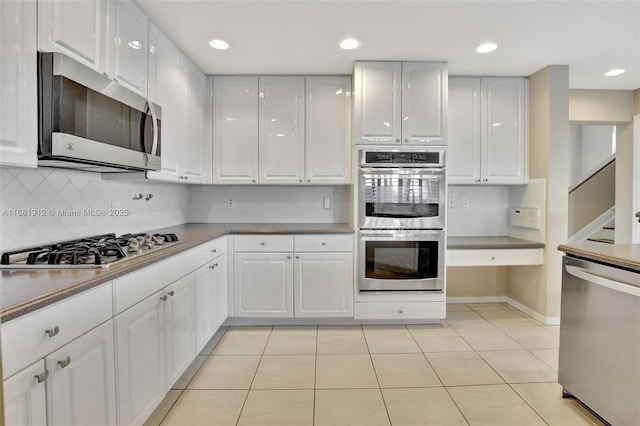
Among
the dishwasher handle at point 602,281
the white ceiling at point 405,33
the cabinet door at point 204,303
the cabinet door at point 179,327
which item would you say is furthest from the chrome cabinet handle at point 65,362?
the dishwasher handle at point 602,281

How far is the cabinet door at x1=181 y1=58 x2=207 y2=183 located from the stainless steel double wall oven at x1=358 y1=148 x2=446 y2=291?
1484 mm

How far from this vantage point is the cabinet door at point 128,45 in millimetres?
1995

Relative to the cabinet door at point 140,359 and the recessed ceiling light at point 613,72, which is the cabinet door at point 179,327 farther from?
the recessed ceiling light at point 613,72

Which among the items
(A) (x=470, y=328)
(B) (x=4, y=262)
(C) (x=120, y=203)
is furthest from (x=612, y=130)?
(B) (x=4, y=262)

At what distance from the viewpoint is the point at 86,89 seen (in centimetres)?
166

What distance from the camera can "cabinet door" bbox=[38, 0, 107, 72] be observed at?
152cm

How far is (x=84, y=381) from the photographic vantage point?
4.31ft

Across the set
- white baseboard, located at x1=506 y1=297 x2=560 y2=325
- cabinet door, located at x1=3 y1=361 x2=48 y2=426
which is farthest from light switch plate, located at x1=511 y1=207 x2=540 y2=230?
cabinet door, located at x1=3 y1=361 x2=48 y2=426

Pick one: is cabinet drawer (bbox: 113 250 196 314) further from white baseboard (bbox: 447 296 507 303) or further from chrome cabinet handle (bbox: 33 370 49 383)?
white baseboard (bbox: 447 296 507 303)

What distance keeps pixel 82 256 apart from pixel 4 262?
314 mm

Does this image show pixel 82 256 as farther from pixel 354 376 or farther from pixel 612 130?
pixel 612 130

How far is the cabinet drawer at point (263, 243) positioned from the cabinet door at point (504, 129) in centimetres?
204

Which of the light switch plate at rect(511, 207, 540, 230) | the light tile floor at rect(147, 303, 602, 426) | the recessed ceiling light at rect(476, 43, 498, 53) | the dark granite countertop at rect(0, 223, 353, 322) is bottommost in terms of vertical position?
the light tile floor at rect(147, 303, 602, 426)

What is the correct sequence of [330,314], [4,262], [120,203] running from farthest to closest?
[330,314] → [120,203] → [4,262]
